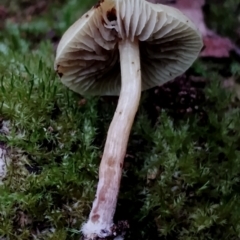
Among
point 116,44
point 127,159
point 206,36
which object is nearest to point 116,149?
point 127,159

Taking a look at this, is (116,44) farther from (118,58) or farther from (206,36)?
(206,36)

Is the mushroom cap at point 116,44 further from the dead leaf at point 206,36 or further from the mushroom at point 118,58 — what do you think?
the dead leaf at point 206,36

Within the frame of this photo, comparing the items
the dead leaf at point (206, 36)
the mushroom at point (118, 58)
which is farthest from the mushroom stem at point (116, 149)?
the dead leaf at point (206, 36)

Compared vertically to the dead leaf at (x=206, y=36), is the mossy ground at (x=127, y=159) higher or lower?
lower

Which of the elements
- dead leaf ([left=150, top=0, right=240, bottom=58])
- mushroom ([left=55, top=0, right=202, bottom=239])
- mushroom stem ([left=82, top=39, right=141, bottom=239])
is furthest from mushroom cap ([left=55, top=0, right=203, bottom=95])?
dead leaf ([left=150, top=0, right=240, bottom=58])

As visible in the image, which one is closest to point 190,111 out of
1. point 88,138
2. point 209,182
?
point 209,182

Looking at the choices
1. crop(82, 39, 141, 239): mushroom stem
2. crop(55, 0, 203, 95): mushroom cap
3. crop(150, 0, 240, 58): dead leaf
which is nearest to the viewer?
crop(82, 39, 141, 239): mushroom stem

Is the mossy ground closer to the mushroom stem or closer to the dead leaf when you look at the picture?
the mushroom stem
